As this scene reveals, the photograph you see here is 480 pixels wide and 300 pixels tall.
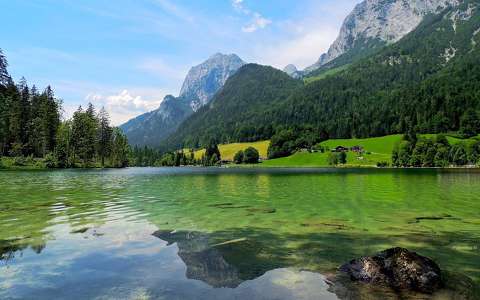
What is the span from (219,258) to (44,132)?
162920 millimetres

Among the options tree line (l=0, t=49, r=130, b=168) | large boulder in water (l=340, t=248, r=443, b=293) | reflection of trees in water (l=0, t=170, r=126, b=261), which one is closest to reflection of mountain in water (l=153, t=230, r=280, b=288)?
large boulder in water (l=340, t=248, r=443, b=293)

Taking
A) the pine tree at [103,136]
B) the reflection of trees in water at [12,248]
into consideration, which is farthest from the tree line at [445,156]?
the reflection of trees in water at [12,248]

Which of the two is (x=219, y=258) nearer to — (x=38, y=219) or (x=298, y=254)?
(x=298, y=254)

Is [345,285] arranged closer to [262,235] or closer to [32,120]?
[262,235]

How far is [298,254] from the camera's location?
1645 centimetres

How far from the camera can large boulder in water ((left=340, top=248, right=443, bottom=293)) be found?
12.0 meters

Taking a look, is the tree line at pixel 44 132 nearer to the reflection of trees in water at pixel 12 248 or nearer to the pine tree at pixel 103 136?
the pine tree at pixel 103 136

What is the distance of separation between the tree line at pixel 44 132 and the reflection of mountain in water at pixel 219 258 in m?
138

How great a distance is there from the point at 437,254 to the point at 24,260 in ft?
58.3

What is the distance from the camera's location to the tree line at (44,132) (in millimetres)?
146000

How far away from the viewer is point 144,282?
40.4 feet

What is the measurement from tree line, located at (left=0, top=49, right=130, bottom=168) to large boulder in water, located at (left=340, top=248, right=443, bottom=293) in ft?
481

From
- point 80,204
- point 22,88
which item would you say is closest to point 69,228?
point 80,204

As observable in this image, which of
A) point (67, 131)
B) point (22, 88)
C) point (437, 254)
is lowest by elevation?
point (437, 254)
